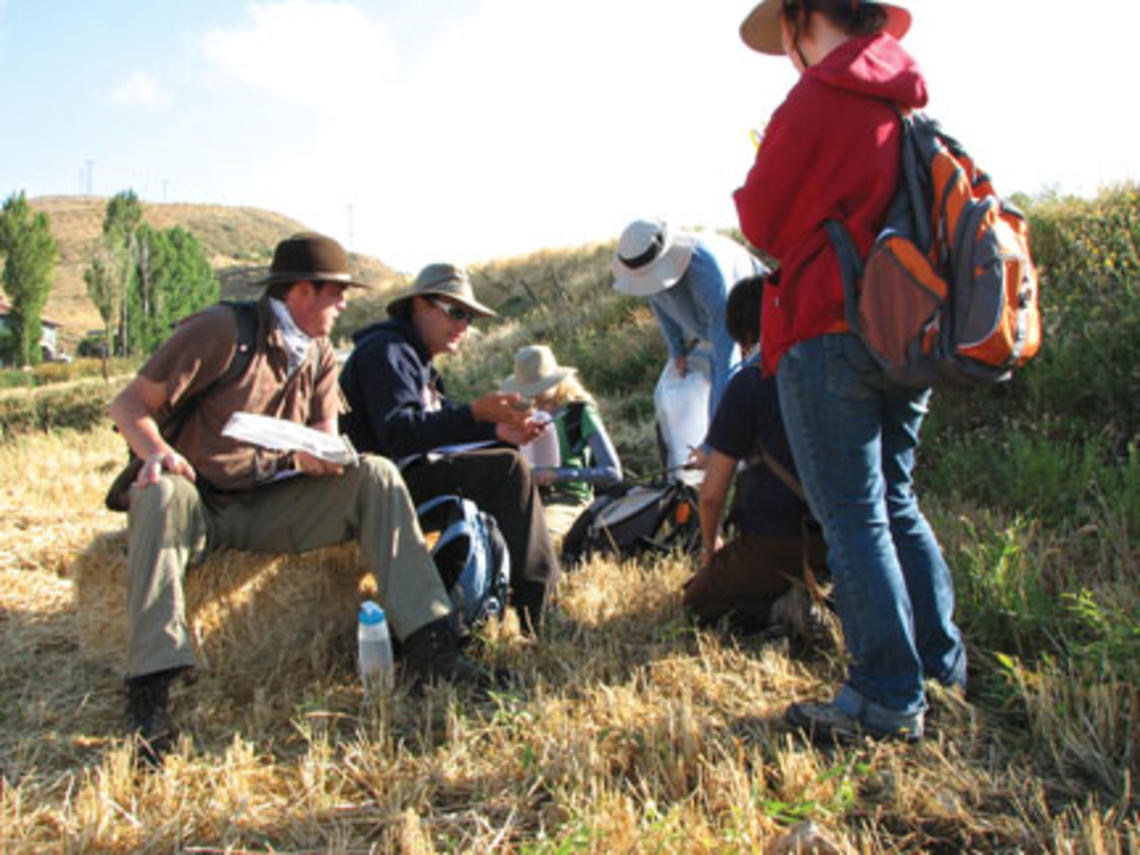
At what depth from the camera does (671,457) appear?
Answer: 6.00 meters

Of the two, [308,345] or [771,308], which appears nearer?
[771,308]

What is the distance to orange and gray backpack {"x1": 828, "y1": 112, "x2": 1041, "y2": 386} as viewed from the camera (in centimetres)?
234

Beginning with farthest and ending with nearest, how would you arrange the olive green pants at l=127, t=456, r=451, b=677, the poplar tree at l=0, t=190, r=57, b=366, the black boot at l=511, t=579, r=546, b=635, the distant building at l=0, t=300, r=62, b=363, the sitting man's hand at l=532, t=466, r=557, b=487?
the distant building at l=0, t=300, r=62, b=363 → the poplar tree at l=0, t=190, r=57, b=366 → the sitting man's hand at l=532, t=466, r=557, b=487 → the black boot at l=511, t=579, r=546, b=635 → the olive green pants at l=127, t=456, r=451, b=677

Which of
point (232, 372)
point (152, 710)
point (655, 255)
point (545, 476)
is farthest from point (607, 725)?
point (655, 255)

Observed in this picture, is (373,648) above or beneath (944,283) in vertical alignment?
beneath

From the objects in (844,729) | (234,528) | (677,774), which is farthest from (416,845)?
A: (234,528)

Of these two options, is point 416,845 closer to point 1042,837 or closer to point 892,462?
point 1042,837

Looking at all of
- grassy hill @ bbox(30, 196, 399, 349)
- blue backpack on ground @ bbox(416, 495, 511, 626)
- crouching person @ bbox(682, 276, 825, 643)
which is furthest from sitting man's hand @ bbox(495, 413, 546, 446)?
grassy hill @ bbox(30, 196, 399, 349)

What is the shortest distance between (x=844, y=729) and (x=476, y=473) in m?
2.04

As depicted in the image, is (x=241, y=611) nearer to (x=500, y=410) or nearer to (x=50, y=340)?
(x=500, y=410)

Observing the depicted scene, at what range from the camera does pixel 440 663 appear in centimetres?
343

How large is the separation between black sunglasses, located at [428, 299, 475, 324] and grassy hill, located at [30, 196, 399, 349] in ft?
281

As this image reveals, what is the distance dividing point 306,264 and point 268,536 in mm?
1167

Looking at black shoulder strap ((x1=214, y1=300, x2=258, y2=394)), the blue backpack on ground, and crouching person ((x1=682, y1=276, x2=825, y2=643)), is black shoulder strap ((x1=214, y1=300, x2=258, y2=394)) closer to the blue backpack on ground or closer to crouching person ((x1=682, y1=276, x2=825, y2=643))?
the blue backpack on ground
